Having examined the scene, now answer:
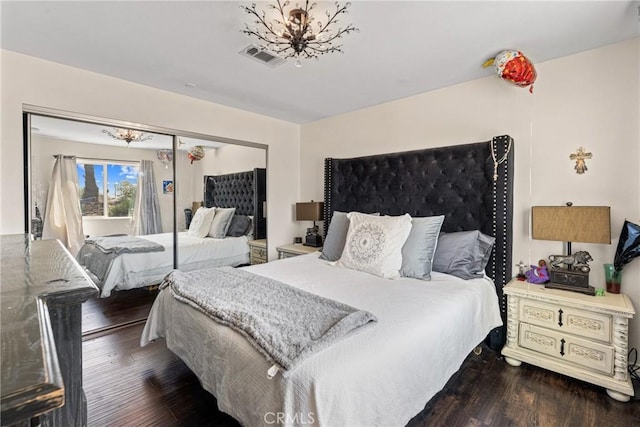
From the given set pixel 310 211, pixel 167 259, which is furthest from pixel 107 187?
pixel 310 211

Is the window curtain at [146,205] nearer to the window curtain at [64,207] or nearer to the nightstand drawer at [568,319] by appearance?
the window curtain at [64,207]

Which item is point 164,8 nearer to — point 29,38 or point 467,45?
point 29,38

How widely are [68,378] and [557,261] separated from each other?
292 centimetres

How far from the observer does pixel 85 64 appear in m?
2.49

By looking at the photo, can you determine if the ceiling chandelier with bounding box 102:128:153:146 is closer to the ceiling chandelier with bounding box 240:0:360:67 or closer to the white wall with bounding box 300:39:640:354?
the ceiling chandelier with bounding box 240:0:360:67

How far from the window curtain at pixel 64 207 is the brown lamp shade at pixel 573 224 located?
3.92m

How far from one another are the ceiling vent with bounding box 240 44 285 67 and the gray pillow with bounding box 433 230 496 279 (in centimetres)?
213

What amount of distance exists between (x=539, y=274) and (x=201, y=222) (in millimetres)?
3365

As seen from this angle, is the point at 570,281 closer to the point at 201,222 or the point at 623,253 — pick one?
Result: the point at 623,253

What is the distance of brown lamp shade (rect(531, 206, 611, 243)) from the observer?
6.60ft

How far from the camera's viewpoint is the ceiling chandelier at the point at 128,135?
2850 millimetres

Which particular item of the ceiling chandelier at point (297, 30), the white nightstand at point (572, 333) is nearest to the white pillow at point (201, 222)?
the ceiling chandelier at point (297, 30)

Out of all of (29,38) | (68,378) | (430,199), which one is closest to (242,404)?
(68,378)

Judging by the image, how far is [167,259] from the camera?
3.28 metres
